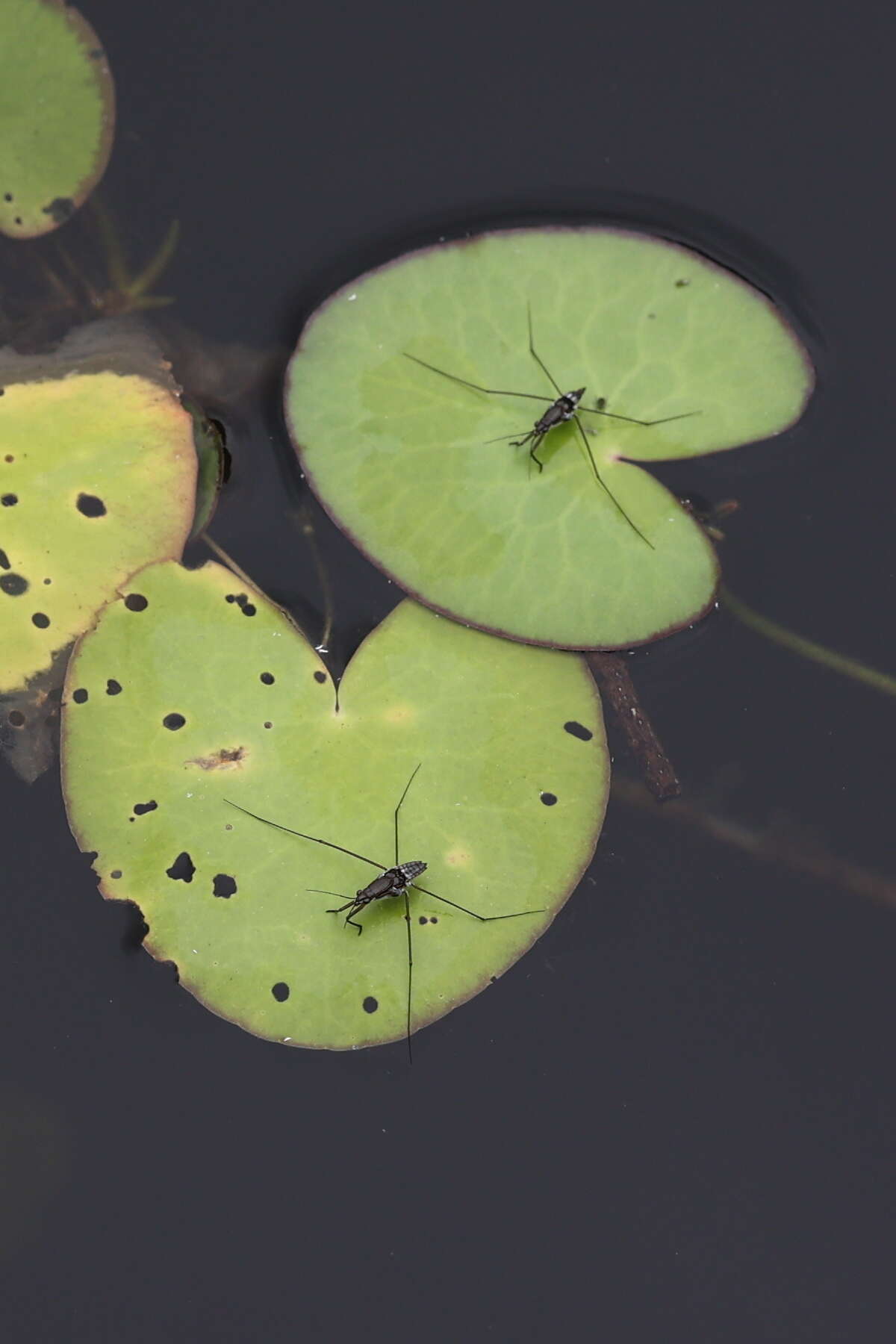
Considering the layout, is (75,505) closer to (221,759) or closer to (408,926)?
(221,759)

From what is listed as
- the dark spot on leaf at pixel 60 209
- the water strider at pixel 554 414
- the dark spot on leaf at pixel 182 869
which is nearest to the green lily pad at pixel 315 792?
the dark spot on leaf at pixel 182 869

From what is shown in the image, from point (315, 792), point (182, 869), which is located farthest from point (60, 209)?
point (182, 869)

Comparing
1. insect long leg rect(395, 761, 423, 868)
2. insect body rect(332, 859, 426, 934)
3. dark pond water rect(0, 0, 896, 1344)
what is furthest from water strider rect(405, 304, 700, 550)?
insect body rect(332, 859, 426, 934)

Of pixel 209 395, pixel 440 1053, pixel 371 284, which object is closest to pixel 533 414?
pixel 371 284

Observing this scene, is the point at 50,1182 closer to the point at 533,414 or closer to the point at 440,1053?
the point at 440,1053

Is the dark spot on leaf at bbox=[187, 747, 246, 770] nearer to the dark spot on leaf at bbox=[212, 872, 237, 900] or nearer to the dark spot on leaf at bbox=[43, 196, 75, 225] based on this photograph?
the dark spot on leaf at bbox=[212, 872, 237, 900]

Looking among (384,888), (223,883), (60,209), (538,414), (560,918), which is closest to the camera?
(384,888)
